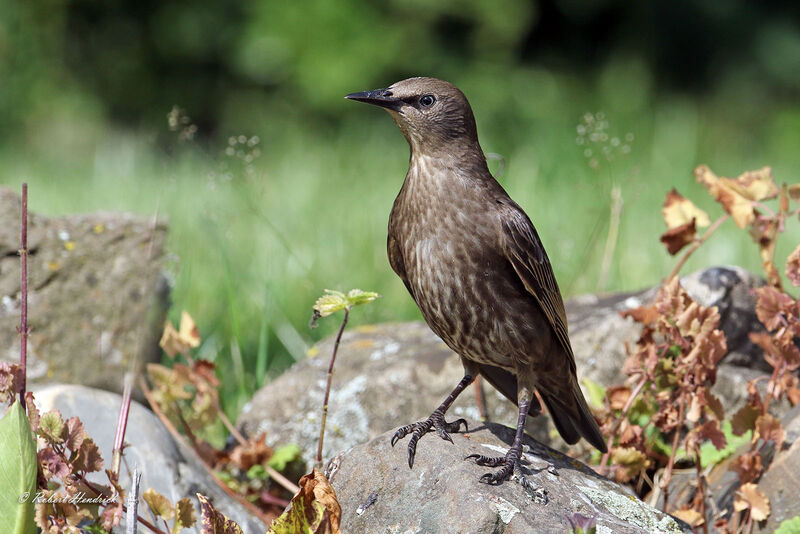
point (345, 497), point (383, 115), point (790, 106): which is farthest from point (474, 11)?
point (345, 497)

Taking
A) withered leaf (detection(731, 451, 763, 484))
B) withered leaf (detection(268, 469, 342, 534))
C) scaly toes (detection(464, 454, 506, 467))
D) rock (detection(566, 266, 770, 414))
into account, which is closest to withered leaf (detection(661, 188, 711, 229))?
rock (detection(566, 266, 770, 414))

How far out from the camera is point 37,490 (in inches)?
99.5

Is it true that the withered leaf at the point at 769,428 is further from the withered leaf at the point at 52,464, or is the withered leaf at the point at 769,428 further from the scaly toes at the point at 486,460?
the withered leaf at the point at 52,464

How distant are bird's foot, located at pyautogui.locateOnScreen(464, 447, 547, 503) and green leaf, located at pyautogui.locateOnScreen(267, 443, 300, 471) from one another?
1.16 m

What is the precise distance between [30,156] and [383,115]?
3.52 metres

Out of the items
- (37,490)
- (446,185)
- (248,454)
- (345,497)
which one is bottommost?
(248,454)

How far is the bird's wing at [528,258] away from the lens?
9.88 feet

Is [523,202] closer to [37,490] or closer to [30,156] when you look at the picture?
[37,490]

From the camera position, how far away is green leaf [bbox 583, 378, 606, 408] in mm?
3672

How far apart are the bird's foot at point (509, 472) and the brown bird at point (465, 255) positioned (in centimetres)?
2

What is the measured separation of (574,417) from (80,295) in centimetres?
205

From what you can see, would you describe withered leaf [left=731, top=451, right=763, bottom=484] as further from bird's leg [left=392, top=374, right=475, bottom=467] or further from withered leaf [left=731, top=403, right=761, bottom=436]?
bird's leg [left=392, top=374, right=475, bottom=467]

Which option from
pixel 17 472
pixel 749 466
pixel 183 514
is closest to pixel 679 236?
pixel 749 466

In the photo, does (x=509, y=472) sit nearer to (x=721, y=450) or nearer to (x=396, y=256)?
(x=396, y=256)
